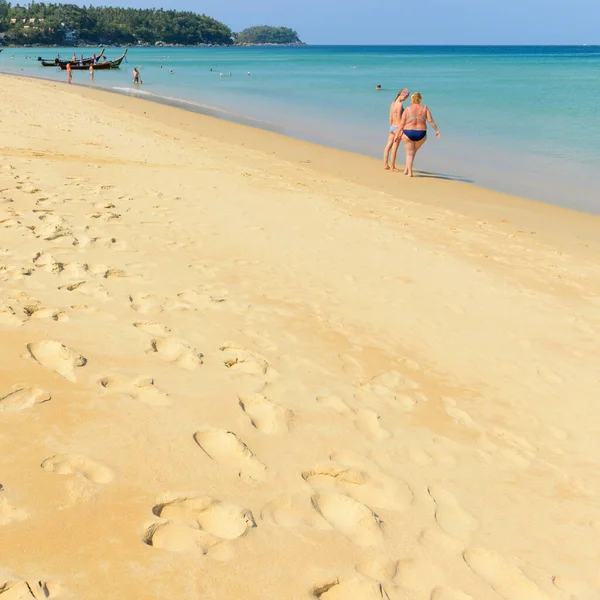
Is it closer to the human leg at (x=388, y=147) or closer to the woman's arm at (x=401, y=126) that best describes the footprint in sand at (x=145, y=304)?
the woman's arm at (x=401, y=126)

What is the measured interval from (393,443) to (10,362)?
1880 mm

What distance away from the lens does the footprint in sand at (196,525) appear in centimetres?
203

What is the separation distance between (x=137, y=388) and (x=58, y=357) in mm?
479

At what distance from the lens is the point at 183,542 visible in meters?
→ 2.03

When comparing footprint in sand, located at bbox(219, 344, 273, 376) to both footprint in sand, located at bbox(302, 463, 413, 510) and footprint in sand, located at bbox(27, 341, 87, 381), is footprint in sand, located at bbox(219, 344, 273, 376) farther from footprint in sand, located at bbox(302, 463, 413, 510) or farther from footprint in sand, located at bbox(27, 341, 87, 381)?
footprint in sand, located at bbox(302, 463, 413, 510)

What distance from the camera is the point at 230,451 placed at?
2643mm

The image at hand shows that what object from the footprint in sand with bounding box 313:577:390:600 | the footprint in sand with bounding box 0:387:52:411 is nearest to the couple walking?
the footprint in sand with bounding box 0:387:52:411

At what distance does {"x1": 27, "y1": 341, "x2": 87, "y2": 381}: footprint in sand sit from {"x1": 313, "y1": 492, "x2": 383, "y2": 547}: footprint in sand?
134 cm

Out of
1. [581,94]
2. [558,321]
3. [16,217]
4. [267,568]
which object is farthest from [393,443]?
[581,94]

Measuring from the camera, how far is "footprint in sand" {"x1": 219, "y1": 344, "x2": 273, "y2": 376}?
3.45 meters

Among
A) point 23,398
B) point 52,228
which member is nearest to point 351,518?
point 23,398

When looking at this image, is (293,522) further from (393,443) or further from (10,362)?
(10,362)

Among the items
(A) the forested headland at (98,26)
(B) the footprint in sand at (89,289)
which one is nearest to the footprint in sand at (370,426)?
(B) the footprint in sand at (89,289)

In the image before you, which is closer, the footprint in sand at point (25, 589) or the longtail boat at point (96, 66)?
the footprint in sand at point (25, 589)
